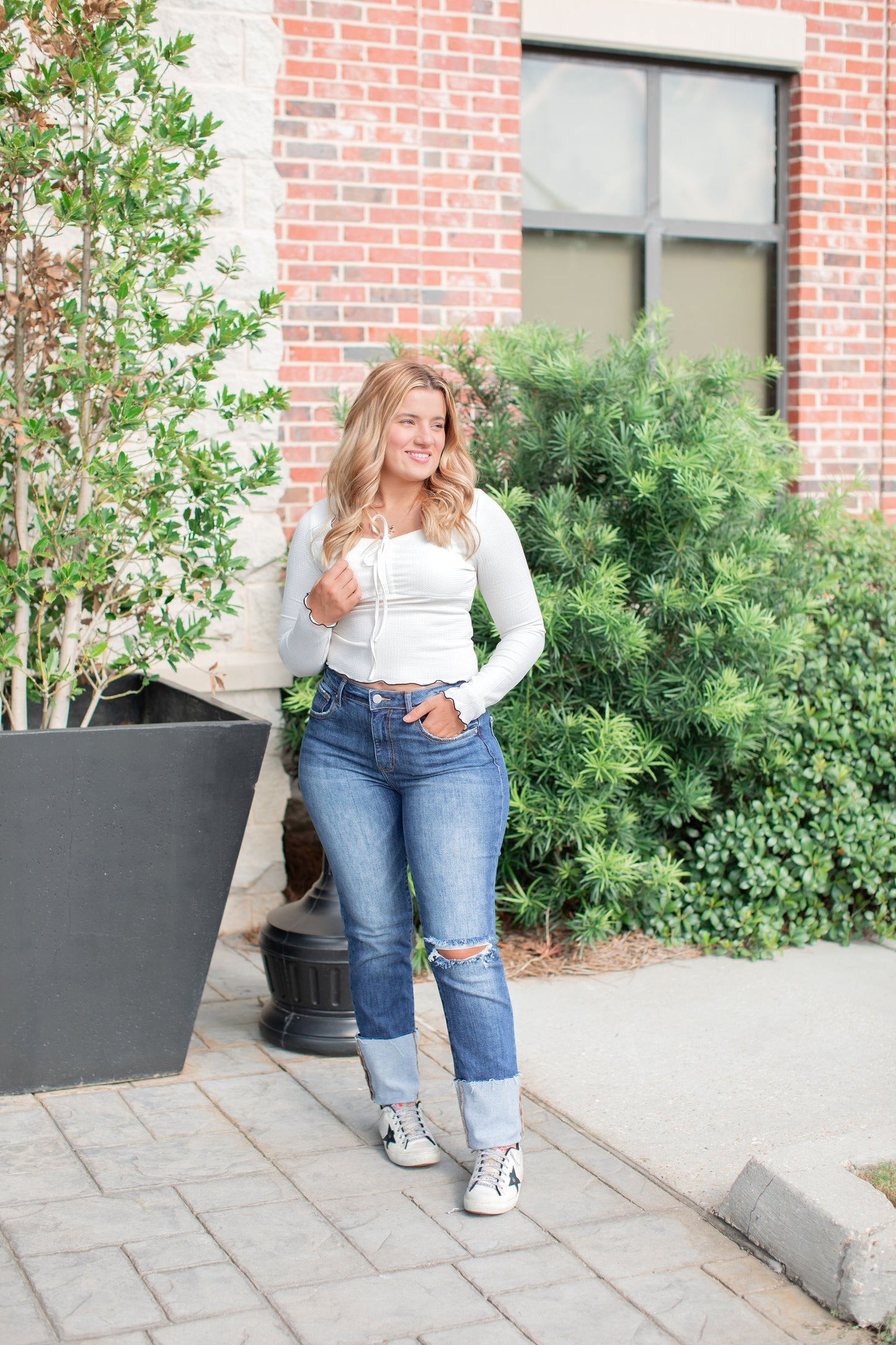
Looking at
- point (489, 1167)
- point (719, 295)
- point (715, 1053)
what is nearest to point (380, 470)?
point (489, 1167)

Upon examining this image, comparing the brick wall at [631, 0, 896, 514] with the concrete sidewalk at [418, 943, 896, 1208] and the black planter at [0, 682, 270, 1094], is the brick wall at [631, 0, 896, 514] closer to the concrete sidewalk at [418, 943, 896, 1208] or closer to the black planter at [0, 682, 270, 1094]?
the concrete sidewalk at [418, 943, 896, 1208]

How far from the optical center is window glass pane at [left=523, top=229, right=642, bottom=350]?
5.97m

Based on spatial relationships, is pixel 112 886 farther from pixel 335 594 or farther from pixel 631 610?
pixel 631 610

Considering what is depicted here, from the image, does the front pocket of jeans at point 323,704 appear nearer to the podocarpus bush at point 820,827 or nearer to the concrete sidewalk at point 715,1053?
the concrete sidewalk at point 715,1053

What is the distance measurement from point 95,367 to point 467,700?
4.87 feet

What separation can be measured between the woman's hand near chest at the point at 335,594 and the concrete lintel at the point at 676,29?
3593 millimetres

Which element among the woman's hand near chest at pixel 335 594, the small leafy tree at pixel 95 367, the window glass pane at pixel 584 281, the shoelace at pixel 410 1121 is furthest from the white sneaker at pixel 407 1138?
the window glass pane at pixel 584 281

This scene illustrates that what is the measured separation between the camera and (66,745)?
11.5ft

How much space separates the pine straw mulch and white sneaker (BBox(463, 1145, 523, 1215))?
1556mm

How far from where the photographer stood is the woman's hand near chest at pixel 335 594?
3000mm

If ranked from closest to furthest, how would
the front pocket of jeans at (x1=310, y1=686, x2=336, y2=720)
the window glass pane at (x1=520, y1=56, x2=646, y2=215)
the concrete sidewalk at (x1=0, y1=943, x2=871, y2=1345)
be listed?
the concrete sidewalk at (x1=0, y1=943, x2=871, y2=1345), the front pocket of jeans at (x1=310, y1=686, x2=336, y2=720), the window glass pane at (x1=520, y1=56, x2=646, y2=215)

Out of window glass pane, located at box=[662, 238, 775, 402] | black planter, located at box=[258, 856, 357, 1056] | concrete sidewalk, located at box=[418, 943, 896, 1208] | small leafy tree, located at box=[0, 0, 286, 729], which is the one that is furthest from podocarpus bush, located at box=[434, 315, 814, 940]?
window glass pane, located at box=[662, 238, 775, 402]

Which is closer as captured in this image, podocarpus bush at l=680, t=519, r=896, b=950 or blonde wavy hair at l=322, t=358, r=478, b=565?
blonde wavy hair at l=322, t=358, r=478, b=565

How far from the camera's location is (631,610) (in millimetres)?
4805
